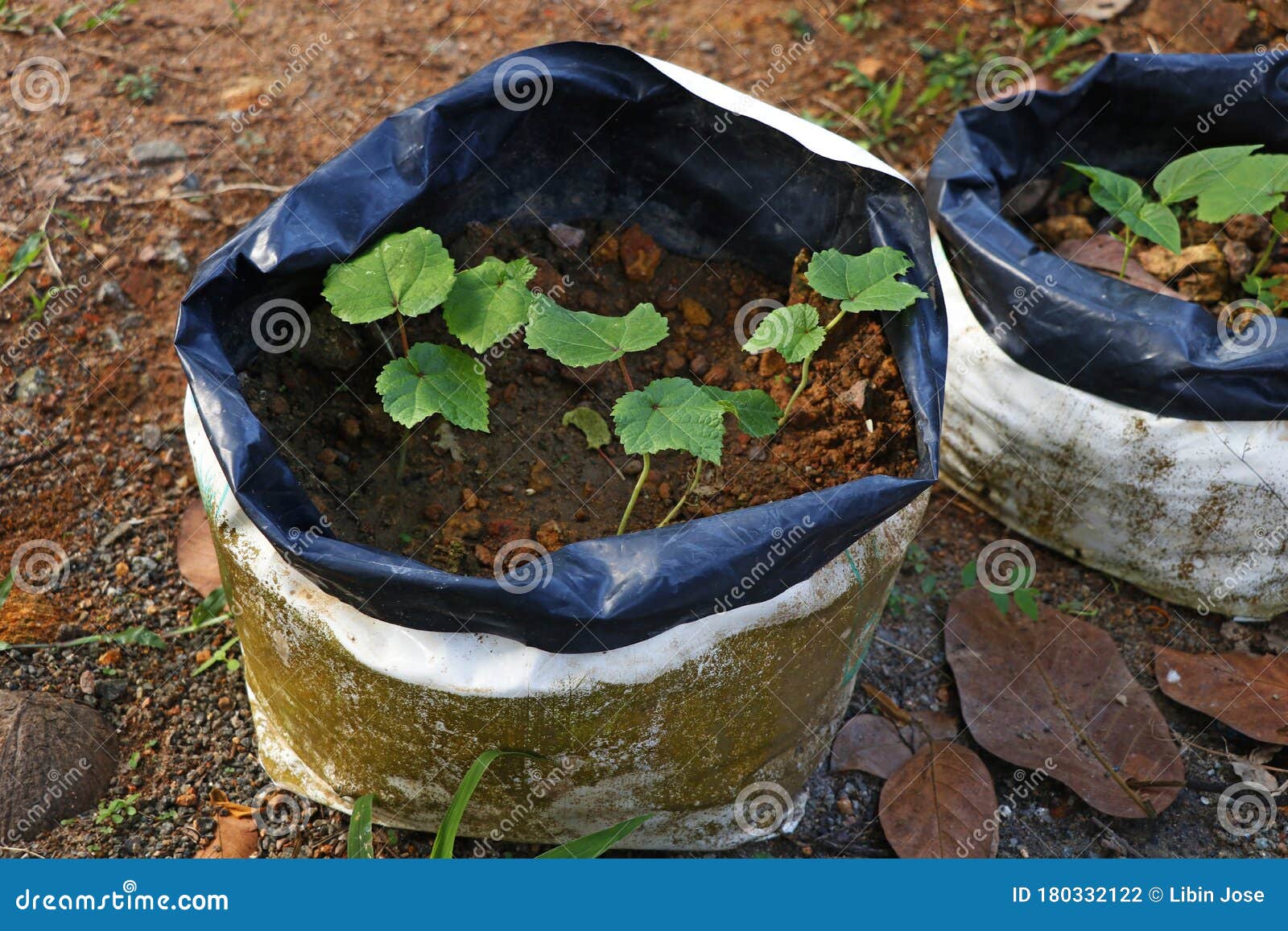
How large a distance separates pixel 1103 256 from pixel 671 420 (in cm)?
137

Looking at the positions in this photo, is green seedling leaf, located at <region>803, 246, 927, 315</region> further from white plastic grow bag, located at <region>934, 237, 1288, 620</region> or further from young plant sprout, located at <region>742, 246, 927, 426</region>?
white plastic grow bag, located at <region>934, 237, 1288, 620</region>

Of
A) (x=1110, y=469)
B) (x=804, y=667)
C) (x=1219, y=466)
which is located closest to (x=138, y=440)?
(x=804, y=667)

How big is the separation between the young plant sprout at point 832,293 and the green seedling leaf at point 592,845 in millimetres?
687

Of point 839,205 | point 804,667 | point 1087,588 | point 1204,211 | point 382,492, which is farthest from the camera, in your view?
point 1087,588

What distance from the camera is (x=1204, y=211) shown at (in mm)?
2158

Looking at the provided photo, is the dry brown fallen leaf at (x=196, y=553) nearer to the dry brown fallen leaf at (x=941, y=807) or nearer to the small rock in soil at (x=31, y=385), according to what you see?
the small rock in soil at (x=31, y=385)

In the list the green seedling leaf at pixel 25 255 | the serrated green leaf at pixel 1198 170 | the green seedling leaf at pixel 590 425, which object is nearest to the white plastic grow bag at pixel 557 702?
the green seedling leaf at pixel 590 425

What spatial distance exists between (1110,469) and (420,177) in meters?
1.39

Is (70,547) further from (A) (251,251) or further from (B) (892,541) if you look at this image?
(B) (892,541)

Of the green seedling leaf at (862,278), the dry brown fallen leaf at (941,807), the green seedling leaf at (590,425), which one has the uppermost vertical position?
the green seedling leaf at (862,278)

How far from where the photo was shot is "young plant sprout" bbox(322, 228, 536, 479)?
1679mm

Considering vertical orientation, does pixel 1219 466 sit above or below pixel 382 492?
below

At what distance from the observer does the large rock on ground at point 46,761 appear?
6.06 ft

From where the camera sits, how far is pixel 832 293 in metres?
1.79
